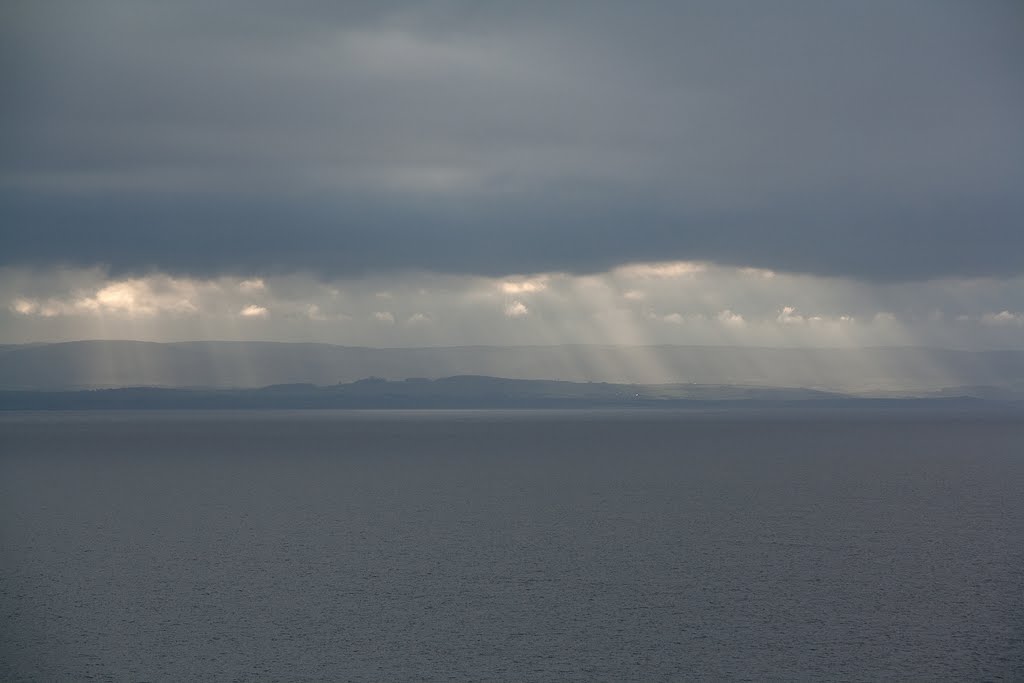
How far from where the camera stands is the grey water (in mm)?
39469

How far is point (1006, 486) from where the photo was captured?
11225 centimetres

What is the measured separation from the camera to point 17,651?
40.8m

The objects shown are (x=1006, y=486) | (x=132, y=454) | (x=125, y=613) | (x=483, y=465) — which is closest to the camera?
(x=125, y=613)

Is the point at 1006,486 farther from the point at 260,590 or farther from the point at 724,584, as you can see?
the point at 260,590

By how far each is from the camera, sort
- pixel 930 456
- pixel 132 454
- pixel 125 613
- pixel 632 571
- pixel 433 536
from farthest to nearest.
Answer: pixel 132 454 → pixel 930 456 → pixel 433 536 → pixel 632 571 → pixel 125 613

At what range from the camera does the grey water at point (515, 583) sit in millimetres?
39469

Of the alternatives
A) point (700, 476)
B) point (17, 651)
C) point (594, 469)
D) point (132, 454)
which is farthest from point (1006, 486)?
point (132, 454)

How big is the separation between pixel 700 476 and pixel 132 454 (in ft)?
365

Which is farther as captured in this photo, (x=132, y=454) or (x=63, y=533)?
(x=132, y=454)

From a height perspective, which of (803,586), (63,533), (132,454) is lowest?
(803,586)

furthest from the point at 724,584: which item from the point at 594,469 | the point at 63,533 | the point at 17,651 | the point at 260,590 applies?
the point at 594,469

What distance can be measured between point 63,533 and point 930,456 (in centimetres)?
14205

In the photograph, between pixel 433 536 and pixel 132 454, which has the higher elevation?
pixel 132 454

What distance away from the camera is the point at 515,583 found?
53.7 meters
